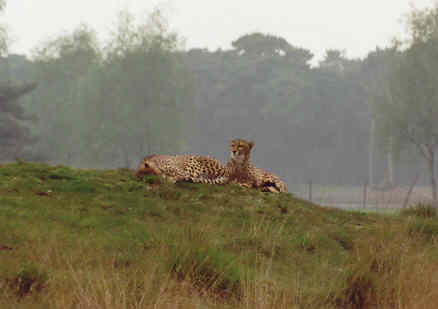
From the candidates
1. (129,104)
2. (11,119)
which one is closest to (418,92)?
(129,104)

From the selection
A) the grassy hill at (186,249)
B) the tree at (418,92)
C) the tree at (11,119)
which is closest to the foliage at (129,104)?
the tree at (11,119)

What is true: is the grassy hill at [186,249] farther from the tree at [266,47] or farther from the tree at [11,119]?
the tree at [266,47]

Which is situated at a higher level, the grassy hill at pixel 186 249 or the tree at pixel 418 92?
the tree at pixel 418 92

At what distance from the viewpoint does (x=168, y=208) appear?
838 cm

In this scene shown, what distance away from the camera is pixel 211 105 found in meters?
61.7

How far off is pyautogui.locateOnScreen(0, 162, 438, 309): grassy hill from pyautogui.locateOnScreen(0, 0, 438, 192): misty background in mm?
27457

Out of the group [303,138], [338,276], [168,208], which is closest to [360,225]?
[168,208]

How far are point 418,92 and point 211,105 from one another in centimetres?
3110

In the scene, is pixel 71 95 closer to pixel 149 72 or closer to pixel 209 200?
pixel 149 72

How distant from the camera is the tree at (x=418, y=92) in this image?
1321 inches

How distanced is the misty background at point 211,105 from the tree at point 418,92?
0.13m

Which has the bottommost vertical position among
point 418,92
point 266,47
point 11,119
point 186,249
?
point 186,249

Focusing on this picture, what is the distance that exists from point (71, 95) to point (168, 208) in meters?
41.0

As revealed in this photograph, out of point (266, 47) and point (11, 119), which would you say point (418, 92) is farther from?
point (266, 47)
